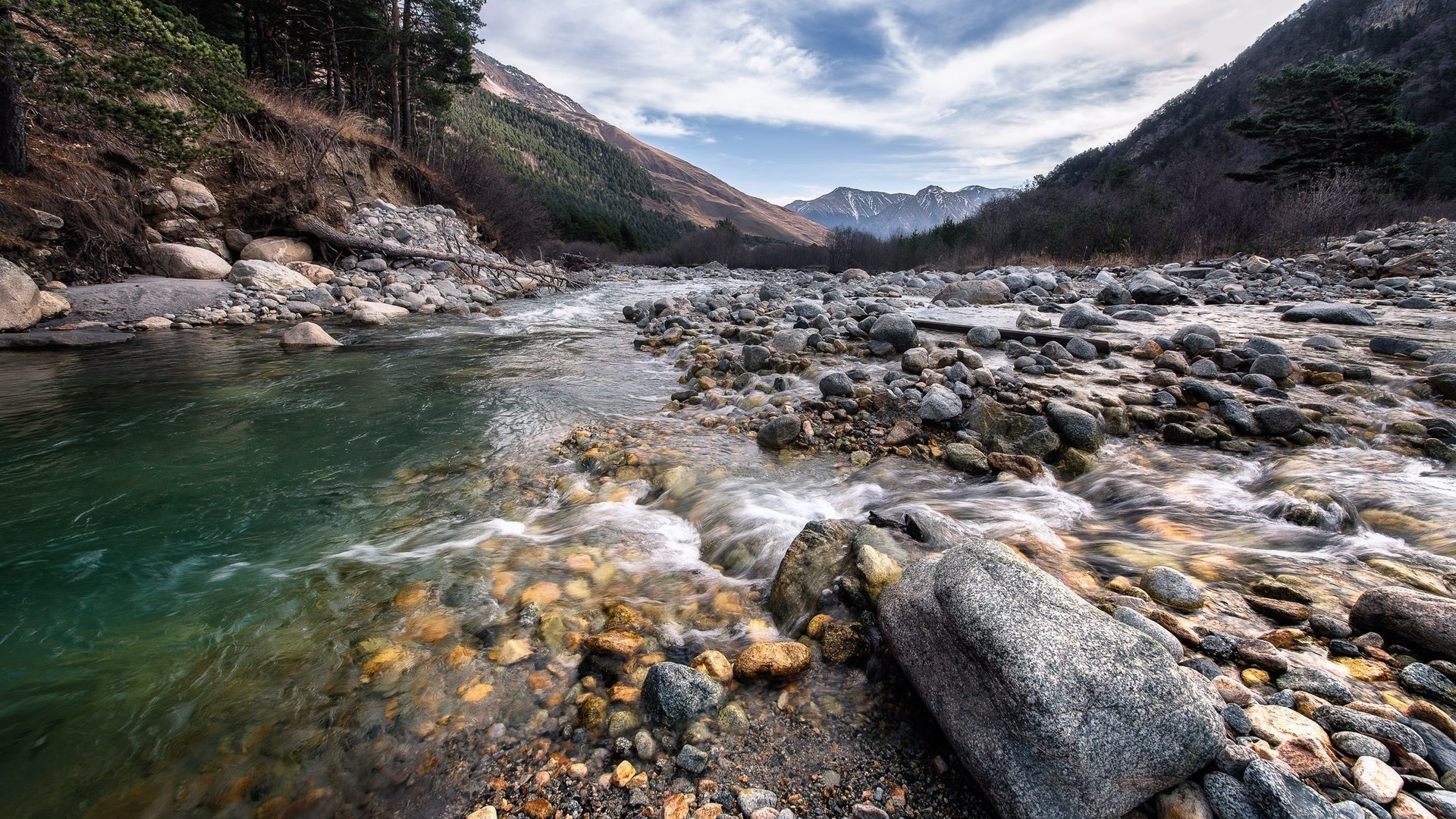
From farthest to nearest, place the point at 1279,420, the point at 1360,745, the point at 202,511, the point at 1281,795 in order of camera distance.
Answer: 1. the point at 1279,420
2. the point at 202,511
3. the point at 1360,745
4. the point at 1281,795

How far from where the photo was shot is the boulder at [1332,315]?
6.69m

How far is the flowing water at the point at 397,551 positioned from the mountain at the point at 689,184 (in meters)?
125

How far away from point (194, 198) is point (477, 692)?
13.3 metres

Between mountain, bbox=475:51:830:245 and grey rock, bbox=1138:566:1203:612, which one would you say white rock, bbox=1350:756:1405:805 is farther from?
mountain, bbox=475:51:830:245

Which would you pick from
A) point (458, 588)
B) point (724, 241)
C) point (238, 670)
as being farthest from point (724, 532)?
point (724, 241)

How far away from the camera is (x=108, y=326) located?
23.3 feet

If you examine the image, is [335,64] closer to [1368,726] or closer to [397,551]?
[397,551]

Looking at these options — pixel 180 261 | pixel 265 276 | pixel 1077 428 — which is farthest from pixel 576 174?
pixel 1077 428

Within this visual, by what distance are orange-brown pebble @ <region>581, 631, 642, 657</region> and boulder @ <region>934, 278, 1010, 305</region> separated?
11139 millimetres

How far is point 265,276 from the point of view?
958 centimetres

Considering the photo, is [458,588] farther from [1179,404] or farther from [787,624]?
[1179,404]

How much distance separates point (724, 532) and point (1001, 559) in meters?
1.47

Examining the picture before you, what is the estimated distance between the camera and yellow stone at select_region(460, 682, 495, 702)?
170 centimetres

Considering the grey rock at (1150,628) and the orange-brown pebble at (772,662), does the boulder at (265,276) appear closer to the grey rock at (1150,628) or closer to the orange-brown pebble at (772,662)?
the orange-brown pebble at (772,662)
